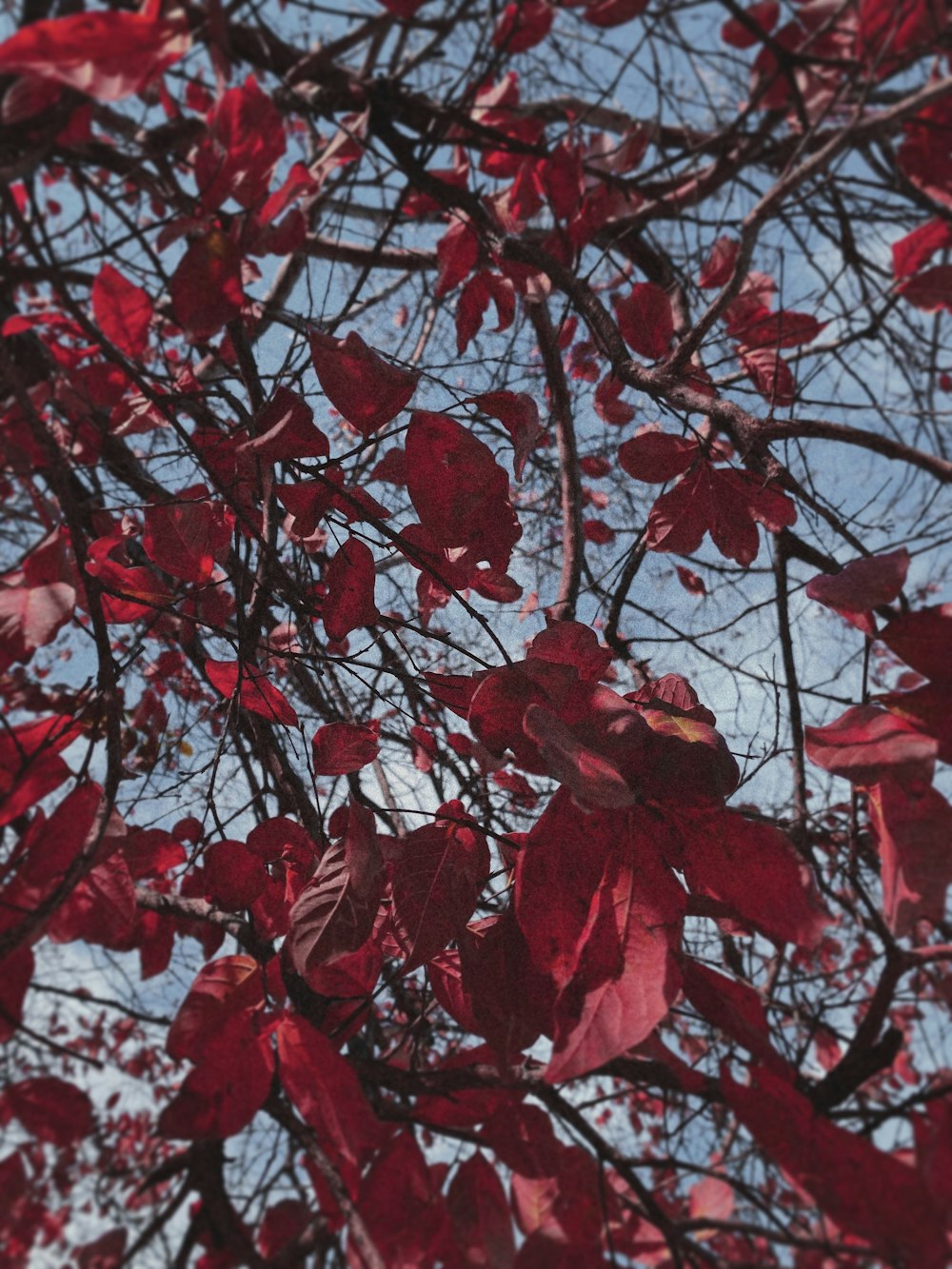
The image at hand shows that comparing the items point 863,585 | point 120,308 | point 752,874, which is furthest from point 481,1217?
point 120,308

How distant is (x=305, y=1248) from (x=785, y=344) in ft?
4.64

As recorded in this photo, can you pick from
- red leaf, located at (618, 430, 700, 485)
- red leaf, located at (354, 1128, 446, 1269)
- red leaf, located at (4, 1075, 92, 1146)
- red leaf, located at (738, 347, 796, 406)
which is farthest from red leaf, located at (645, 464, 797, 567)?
red leaf, located at (4, 1075, 92, 1146)

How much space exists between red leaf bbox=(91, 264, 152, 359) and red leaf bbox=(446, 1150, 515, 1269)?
97cm

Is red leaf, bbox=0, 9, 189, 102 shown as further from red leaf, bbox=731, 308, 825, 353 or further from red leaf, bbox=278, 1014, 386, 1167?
red leaf, bbox=731, 308, 825, 353

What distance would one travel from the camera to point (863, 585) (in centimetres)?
69

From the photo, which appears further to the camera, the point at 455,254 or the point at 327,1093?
the point at 455,254

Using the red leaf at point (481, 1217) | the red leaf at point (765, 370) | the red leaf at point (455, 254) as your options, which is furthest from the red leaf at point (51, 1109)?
the red leaf at point (765, 370)

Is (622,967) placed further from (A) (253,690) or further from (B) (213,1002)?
(A) (253,690)

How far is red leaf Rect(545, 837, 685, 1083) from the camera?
0.60m

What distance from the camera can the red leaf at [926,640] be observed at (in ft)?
2.31

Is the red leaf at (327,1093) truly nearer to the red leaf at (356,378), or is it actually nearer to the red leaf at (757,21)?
the red leaf at (356,378)

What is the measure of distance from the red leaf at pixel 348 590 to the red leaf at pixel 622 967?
1.50ft

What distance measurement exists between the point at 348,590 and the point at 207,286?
0.37 m

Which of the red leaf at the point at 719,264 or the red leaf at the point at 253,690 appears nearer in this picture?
the red leaf at the point at 253,690
